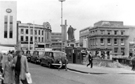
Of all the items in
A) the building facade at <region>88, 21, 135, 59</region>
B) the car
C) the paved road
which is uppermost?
the building facade at <region>88, 21, 135, 59</region>

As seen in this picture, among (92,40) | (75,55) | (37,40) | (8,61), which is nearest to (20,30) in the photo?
(37,40)

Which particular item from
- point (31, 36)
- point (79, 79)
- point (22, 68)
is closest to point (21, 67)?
point (22, 68)

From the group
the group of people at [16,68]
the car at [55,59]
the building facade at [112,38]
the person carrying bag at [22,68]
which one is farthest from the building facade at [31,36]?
the person carrying bag at [22,68]

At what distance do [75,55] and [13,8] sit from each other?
51.3m

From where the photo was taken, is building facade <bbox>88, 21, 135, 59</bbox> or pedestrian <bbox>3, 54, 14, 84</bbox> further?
building facade <bbox>88, 21, 135, 59</bbox>

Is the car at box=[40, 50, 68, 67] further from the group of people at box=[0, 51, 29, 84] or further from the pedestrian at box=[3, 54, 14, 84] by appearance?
the pedestrian at box=[3, 54, 14, 84]

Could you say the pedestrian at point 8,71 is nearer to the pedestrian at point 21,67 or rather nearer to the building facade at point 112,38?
the pedestrian at point 21,67

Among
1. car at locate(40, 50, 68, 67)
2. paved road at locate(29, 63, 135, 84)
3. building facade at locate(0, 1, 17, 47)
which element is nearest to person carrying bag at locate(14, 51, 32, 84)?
paved road at locate(29, 63, 135, 84)

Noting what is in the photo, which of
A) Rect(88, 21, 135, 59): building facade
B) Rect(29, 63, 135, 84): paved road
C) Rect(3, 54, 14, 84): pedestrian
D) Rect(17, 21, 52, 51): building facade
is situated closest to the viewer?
Rect(3, 54, 14, 84): pedestrian

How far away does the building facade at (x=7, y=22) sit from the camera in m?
70.4

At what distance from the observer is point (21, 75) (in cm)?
726

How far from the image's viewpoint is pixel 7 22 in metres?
71.1

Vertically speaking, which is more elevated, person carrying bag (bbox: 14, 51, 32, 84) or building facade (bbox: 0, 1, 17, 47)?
building facade (bbox: 0, 1, 17, 47)

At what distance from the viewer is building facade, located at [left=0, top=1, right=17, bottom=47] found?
231ft
